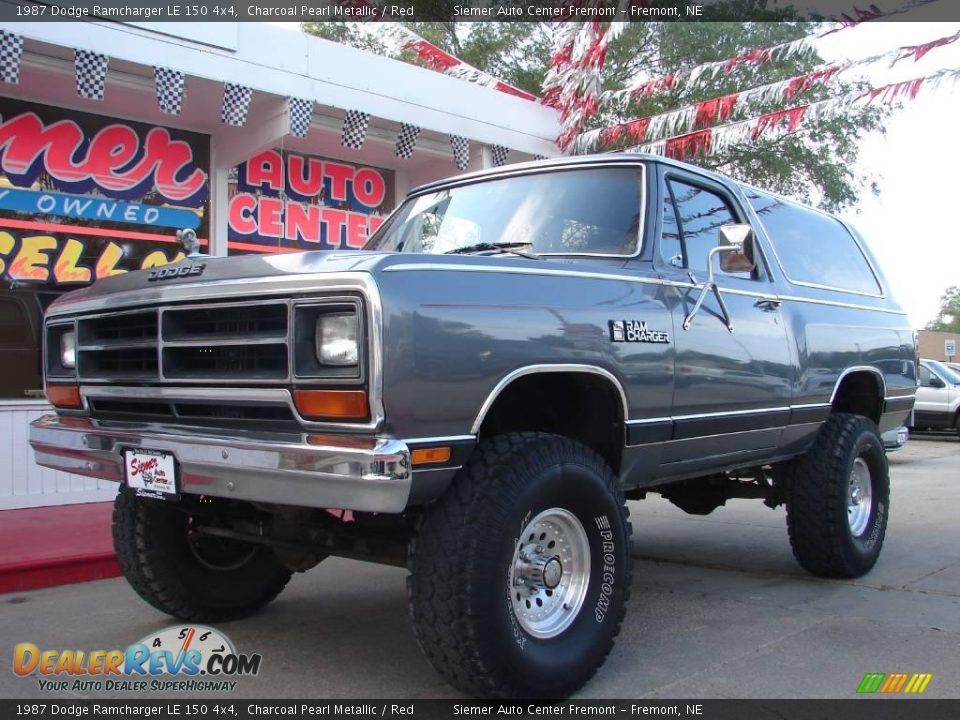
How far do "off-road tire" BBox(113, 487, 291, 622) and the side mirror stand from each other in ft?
8.62

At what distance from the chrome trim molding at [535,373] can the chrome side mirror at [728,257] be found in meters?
0.55

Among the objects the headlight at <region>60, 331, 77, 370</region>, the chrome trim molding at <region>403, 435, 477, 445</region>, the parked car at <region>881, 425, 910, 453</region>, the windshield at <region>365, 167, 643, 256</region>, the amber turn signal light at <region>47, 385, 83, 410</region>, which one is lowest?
the parked car at <region>881, 425, 910, 453</region>

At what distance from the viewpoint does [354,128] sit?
29.1ft

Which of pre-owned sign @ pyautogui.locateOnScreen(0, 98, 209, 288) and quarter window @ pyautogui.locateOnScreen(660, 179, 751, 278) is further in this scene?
pre-owned sign @ pyautogui.locateOnScreen(0, 98, 209, 288)

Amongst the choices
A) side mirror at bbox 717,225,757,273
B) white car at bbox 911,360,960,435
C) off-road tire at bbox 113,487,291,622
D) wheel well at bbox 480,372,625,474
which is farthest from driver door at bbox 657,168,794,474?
white car at bbox 911,360,960,435

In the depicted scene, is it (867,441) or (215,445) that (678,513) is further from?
(215,445)

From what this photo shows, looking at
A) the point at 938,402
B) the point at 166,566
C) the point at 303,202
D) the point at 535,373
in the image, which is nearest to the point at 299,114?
the point at 303,202

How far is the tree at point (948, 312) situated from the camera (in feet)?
311

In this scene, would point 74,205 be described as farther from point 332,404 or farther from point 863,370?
point 863,370

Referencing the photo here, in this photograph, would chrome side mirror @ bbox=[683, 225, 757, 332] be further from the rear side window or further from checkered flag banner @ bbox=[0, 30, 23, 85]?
checkered flag banner @ bbox=[0, 30, 23, 85]

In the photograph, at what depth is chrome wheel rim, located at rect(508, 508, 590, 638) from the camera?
10.4 ft

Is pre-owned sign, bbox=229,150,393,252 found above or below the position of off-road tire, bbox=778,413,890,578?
above

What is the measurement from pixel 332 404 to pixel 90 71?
5619 mm

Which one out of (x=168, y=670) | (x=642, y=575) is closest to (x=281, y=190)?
(x=642, y=575)
